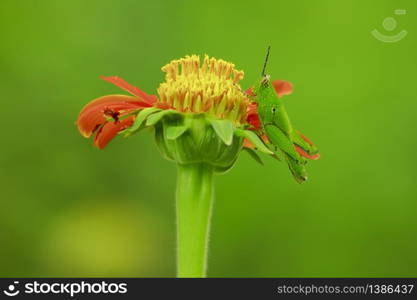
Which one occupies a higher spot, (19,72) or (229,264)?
(19,72)

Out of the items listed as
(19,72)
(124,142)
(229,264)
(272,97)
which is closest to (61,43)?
(19,72)

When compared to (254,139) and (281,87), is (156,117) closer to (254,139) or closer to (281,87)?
(254,139)

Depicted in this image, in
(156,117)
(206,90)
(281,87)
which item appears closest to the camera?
(156,117)

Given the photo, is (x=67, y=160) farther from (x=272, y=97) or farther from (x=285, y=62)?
(x=272, y=97)

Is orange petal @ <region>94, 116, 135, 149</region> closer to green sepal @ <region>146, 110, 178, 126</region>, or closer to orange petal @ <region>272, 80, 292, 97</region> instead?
green sepal @ <region>146, 110, 178, 126</region>

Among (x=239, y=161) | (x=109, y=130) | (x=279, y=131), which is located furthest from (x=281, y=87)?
(x=239, y=161)

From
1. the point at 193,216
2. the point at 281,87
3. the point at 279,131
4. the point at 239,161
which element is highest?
the point at 239,161
